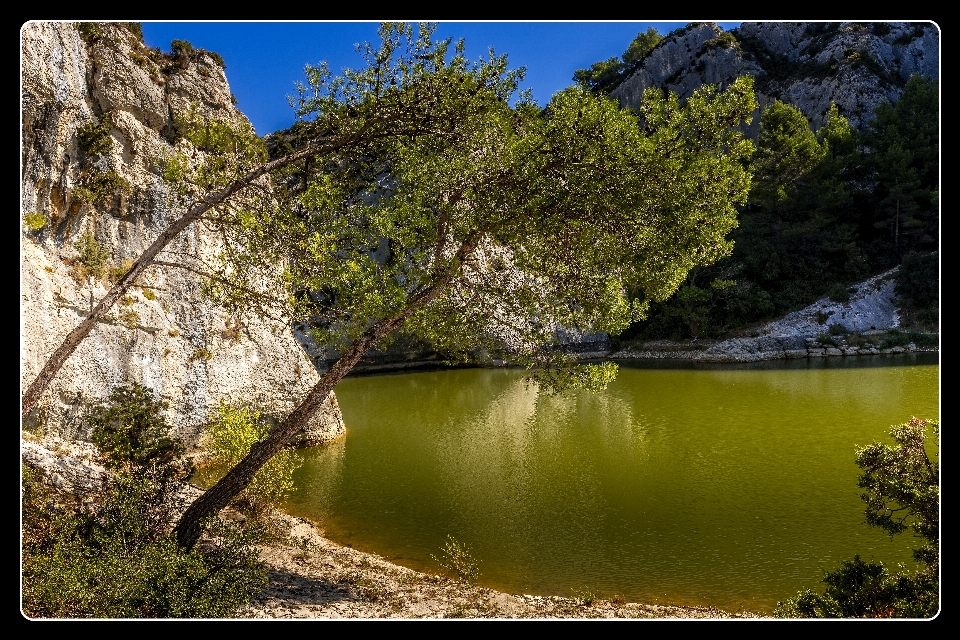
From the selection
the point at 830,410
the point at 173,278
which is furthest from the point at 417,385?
the point at 830,410

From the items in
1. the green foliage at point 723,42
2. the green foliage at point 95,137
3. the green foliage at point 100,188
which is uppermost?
the green foliage at point 723,42

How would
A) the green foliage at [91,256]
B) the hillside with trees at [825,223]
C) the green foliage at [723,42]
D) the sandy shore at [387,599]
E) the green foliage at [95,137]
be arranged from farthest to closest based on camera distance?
the green foliage at [723,42] < the hillside with trees at [825,223] < the green foliage at [95,137] < the green foliage at [91,256] < the sandy shore at [387,599]

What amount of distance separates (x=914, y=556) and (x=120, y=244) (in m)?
15.9

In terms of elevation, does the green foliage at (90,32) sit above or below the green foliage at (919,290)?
above

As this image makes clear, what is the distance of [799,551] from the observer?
861 cm

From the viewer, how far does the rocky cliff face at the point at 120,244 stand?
39.9 feet

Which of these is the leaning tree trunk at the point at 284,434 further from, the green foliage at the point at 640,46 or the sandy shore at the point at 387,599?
the green foliage at the point at 640,46

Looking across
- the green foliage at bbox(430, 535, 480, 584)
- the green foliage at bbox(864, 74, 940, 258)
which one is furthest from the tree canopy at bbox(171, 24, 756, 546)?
the green foliage at bbox(864, 74, 940, 258)

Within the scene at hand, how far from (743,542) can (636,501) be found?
7.33 ft

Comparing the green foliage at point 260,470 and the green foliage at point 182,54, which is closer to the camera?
the green foliage at point 260,470

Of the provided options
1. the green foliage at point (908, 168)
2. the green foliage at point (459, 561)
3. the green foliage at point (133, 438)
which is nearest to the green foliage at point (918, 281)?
the green foliage at point (908, 168)

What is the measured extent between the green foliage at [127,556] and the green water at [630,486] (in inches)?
126

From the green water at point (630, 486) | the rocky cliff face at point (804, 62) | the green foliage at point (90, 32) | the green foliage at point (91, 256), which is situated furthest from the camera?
the rocky cliff face at point (804, 62)

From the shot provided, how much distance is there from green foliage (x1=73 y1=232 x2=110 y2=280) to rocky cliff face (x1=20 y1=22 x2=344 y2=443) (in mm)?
48
